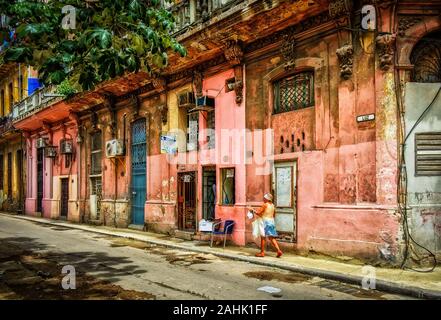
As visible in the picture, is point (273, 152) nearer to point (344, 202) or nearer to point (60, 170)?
point (344, 202)

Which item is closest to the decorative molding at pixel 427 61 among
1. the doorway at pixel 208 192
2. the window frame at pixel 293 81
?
the window frame at pixel 293 81

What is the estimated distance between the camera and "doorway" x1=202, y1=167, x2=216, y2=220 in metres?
13.4

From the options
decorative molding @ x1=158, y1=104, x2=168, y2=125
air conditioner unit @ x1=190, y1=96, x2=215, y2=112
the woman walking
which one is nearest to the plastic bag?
the woman walking

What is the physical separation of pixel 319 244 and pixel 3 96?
2910 cm

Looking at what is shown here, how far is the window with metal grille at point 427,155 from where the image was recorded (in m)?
8.84

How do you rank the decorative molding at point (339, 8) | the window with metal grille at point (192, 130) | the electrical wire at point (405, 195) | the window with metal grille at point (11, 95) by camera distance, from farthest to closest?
the window with metal grille at point (11, 95) → the window with metal grille at point (192, 130) → the decorative molding at point (339, 8) → the electrical wire at point (405, 195)

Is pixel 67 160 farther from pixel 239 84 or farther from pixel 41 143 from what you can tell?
pixel 239 84

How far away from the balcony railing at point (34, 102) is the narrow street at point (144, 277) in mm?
11429

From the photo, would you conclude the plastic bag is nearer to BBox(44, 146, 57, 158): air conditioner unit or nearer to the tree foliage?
the tree foliage

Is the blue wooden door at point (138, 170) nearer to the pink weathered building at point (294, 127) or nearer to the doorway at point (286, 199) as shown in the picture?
the pink weathered building at point (294, 127)

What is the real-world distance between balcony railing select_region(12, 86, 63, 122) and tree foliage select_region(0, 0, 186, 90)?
49.1ft

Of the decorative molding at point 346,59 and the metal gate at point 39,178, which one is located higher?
the decorative molding at point 346,59

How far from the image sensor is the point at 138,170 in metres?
17.0

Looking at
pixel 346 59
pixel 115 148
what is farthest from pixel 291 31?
pixel 115 148
